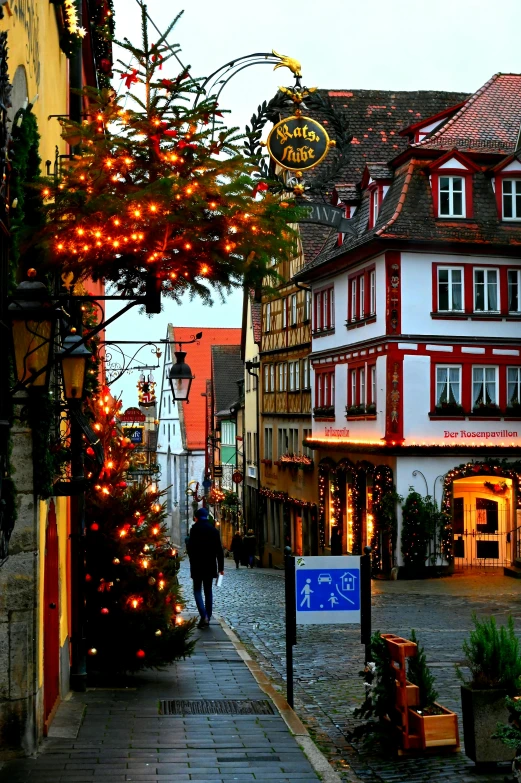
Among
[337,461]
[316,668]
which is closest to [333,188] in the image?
[337,461]

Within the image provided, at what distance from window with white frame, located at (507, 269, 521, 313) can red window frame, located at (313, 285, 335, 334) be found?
717 centimetres

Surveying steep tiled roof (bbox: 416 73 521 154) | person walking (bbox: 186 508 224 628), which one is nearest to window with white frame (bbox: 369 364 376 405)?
steep tiled roof (bbox: 416 73 521 154)

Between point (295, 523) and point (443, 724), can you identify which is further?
point (295, 523)

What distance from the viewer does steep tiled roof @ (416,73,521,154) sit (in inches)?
1384

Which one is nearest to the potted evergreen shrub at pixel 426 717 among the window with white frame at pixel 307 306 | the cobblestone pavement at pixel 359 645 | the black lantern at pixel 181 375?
the cobblestone pavement at pixel 359 645

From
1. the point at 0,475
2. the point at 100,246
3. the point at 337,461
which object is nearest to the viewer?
the point at 0,475

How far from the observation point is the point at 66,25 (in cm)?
1173

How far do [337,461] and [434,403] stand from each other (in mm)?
6622

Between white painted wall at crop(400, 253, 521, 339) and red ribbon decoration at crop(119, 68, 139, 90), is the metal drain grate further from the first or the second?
white painted wall at crop(400, 253, 521, 339)

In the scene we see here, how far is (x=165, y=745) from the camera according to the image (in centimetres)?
962

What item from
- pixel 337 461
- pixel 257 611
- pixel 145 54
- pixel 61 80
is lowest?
pixel 257 611

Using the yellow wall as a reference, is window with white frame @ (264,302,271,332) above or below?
above

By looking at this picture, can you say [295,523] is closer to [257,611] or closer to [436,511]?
[436,511]

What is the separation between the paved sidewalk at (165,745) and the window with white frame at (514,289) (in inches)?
905
